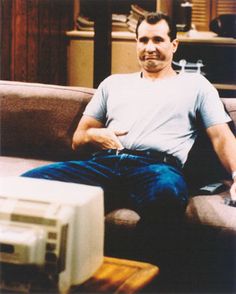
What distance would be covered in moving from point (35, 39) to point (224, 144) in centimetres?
203

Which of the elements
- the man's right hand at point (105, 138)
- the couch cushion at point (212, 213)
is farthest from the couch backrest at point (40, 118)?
the couch cushion at point (212, 213)

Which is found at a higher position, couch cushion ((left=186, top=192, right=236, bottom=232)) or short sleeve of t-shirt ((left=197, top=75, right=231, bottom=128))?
short sleeve of t-shirt ((left=197, top=75, right=231, bottom=128))

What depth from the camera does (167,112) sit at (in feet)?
8.13

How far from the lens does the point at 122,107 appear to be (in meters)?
2.56

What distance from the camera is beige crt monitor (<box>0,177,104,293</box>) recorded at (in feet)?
4.82

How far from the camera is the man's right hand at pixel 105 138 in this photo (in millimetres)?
2426

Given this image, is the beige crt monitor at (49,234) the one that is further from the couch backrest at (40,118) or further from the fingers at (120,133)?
the couch backrest at (40,118)

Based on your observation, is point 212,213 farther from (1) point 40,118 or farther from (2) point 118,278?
(1) point 40,118

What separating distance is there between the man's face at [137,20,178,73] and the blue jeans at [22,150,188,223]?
→ 0.46m

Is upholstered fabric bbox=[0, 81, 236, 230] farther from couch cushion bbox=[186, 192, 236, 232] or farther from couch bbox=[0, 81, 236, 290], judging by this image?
couch cushion bbox=[186, 192, 236, 232]

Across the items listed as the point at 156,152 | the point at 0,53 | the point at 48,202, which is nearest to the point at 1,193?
the point at 48,202

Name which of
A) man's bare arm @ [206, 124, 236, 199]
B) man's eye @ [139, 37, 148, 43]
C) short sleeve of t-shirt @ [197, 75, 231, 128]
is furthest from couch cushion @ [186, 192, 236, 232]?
man's eye @ [139, 37, 148, 43]

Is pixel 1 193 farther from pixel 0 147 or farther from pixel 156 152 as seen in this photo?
pixel 0 147

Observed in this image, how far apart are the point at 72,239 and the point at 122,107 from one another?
116 cm
